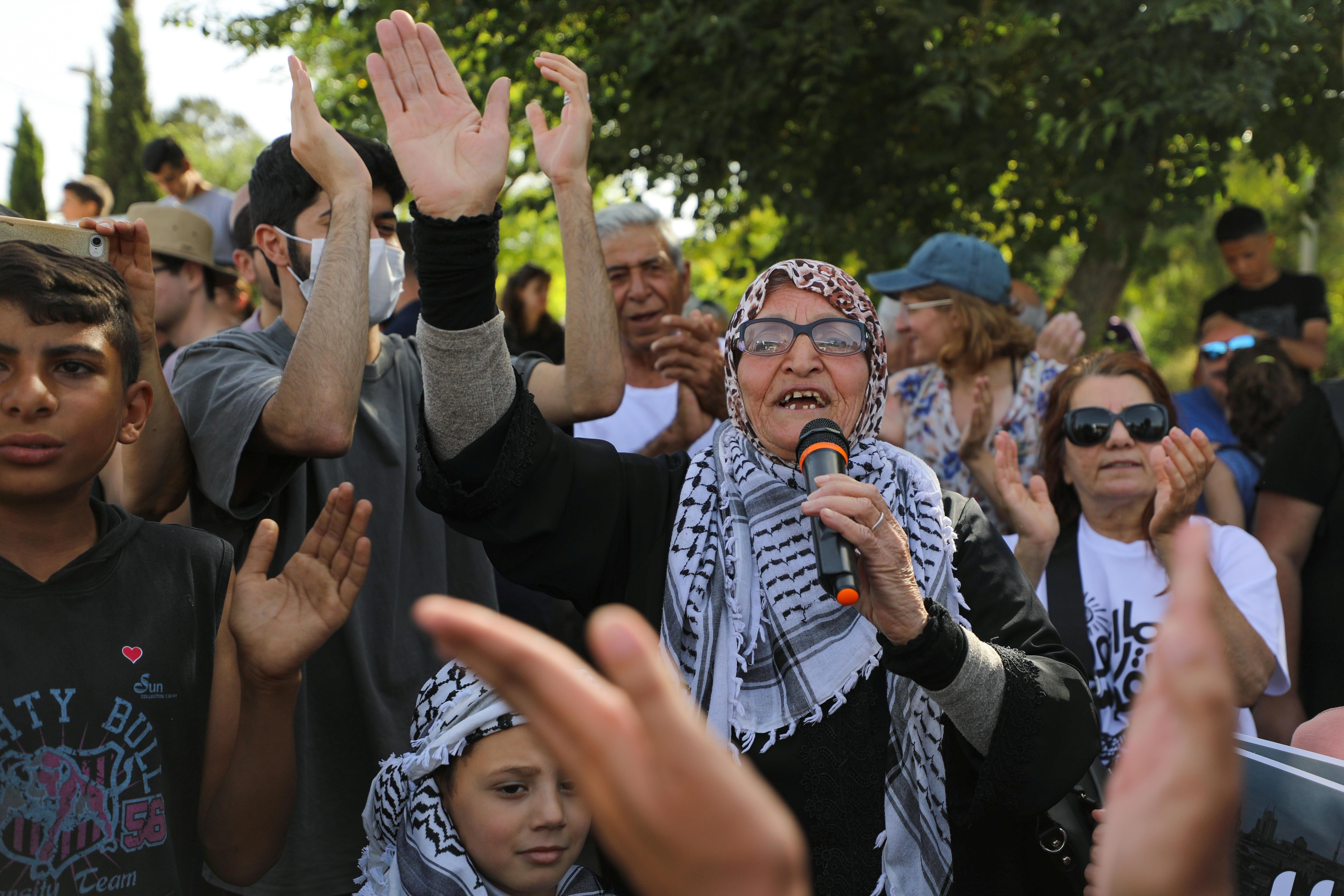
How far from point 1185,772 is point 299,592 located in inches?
71.2

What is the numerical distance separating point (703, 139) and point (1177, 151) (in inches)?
97.5

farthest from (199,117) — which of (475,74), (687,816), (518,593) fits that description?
(687,816)

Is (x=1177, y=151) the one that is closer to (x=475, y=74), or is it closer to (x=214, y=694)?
(x=475, y=74)

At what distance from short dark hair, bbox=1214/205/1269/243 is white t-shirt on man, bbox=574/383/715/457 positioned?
3.56m

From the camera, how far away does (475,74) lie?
21.4ft

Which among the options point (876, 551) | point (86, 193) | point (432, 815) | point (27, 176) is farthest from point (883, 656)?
point (27, 176)

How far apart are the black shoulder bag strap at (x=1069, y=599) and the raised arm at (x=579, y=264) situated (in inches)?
55.0

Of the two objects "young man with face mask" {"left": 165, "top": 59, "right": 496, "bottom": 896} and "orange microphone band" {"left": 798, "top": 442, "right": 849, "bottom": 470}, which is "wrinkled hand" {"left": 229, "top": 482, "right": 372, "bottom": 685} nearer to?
"young man with face mask" {"left": 165, "top": 59, "right": 496, "bottom": 896}

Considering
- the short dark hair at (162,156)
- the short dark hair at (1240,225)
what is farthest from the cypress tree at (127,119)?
the short dark hair at (1240,225)

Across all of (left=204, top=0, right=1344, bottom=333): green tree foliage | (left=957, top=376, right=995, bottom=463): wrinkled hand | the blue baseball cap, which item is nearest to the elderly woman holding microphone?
(left=957, top=376, right=995, bottom=463): wrinkled hand

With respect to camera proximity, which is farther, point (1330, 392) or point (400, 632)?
point (1330, 392)

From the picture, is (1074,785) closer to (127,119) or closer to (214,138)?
(127,119)

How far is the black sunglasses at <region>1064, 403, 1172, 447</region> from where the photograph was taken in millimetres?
3488

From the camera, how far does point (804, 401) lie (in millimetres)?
2576
